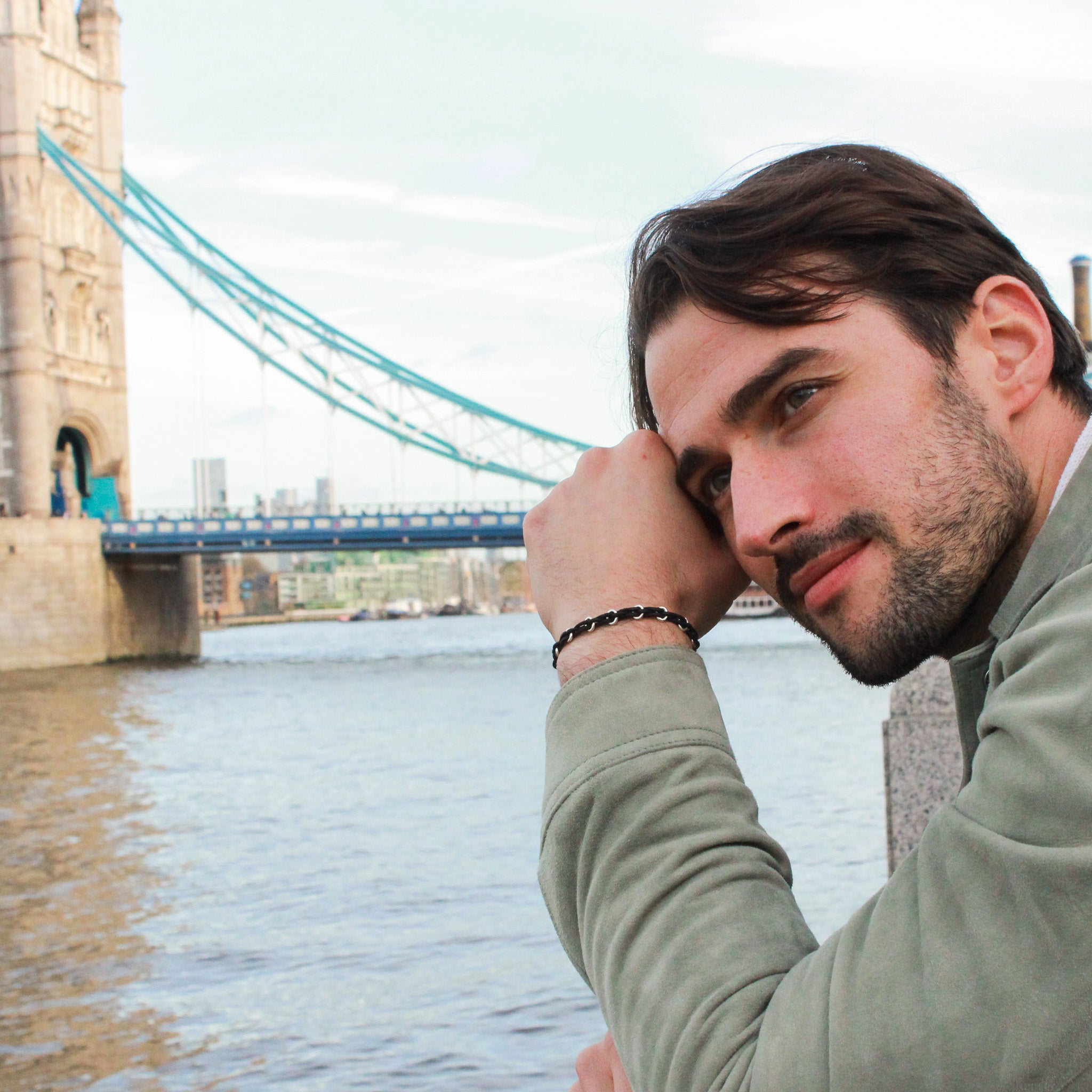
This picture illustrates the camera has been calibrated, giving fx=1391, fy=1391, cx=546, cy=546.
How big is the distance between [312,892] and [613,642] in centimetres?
601

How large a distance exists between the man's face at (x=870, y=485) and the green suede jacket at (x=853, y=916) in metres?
0.06

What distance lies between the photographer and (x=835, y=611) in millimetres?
890

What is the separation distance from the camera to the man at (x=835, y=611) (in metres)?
0.60

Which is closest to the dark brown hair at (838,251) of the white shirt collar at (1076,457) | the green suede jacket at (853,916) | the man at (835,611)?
the man at (835,611)

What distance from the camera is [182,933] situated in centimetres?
571

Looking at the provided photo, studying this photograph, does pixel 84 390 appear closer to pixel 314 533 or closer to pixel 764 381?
pixel 314 533

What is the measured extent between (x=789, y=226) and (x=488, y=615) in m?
101

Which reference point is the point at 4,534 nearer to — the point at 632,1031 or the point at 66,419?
the point at 66,419

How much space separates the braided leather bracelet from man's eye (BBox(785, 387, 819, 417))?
0.15 metres

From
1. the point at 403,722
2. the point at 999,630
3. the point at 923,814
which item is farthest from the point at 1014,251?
the point at 403,722

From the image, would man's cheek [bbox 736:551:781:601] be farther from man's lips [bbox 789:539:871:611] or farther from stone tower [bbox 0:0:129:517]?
stone tower [bbox 0:0:129:517]

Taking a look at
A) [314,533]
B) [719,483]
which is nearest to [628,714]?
[719,483]

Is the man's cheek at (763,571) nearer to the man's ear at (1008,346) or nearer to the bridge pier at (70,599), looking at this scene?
the man's ear at (1008,346)

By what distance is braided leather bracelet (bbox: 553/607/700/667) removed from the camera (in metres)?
0.91
